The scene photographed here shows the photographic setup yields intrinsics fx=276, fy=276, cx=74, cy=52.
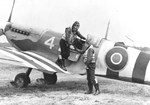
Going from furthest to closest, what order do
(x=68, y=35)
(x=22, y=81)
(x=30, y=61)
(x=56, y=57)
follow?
(x=56, y=57), (x=68, y=35), (x=22, y=81), (x=30, y=61)

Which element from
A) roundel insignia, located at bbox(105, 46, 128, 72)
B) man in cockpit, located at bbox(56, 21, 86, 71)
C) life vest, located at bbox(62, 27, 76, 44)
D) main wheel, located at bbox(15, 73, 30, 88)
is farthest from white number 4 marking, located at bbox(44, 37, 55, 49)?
roundel insignia, located at bbox(105, 46, 128, 72)

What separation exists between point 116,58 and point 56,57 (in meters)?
2.07

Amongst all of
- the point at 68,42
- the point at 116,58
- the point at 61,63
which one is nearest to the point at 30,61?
the point at 61,63

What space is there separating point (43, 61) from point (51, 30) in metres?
1.49

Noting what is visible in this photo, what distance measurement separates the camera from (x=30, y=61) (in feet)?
25.8

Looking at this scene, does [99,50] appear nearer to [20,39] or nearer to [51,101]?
[51,101]

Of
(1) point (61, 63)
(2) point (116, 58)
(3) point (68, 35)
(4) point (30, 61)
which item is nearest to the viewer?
(2) point (116, 58)

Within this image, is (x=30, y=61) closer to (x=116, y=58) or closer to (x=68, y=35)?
(x=68, y=35)

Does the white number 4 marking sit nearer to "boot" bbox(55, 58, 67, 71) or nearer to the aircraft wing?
the aircraft wing

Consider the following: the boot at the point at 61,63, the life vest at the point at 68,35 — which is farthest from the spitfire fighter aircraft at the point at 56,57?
the life vest at the point at 68,35

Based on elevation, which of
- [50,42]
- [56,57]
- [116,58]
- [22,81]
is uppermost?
[50,42]

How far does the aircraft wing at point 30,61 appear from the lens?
7.40 m

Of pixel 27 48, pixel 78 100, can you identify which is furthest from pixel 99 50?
pixel 27 48

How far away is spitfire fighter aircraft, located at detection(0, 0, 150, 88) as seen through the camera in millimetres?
7258
